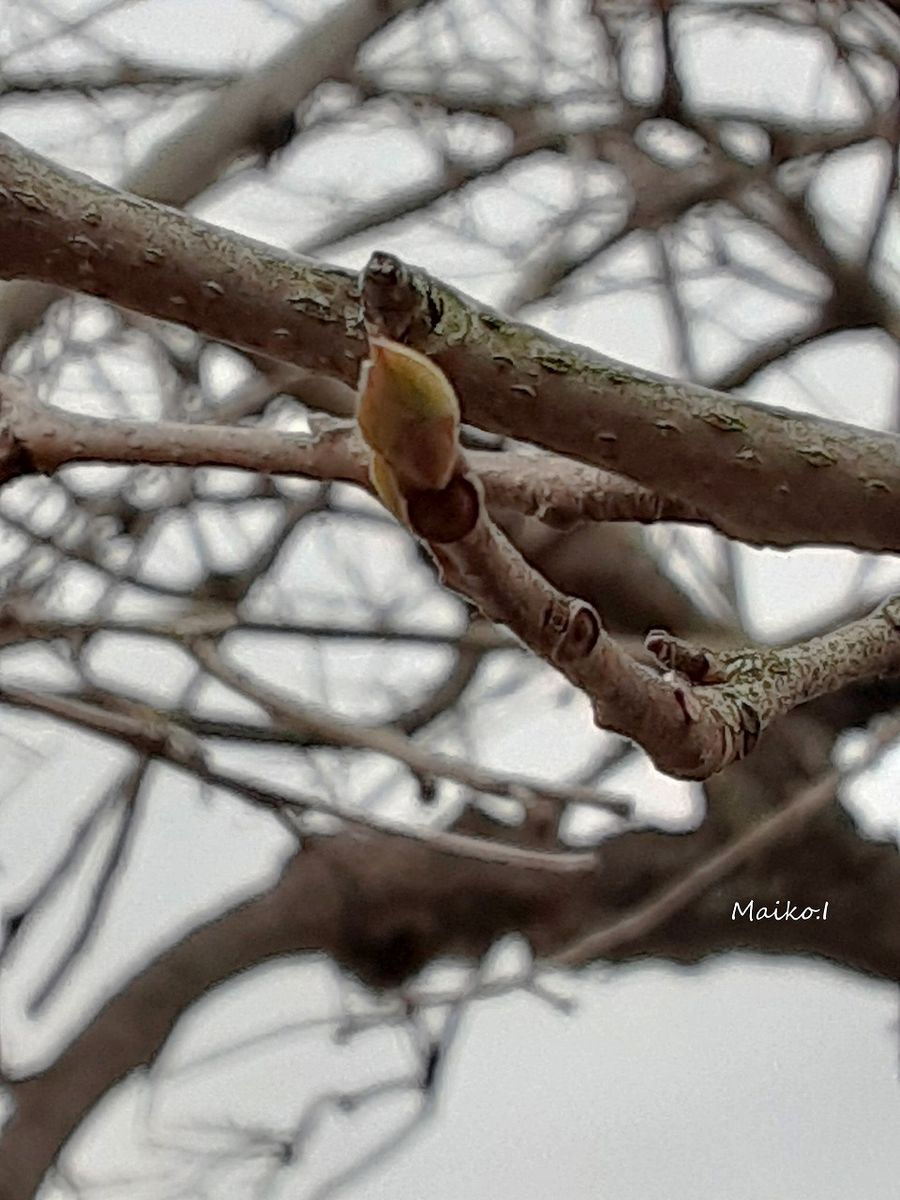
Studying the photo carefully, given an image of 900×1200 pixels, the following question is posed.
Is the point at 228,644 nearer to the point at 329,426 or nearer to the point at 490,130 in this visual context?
the point at 490,130

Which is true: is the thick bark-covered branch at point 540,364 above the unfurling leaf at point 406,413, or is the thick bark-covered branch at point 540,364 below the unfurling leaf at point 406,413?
below

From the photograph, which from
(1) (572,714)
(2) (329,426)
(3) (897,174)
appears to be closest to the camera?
(2) (329,426)

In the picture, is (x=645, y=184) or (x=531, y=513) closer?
(x=531, y=513)

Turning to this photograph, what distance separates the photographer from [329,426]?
348 millimetres

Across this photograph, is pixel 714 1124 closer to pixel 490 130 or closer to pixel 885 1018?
pixel 885 1018

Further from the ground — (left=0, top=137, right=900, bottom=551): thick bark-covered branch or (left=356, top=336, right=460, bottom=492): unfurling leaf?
(left=356, top=336, right=460, bottom=492): unfurling leaf

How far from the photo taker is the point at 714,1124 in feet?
2.76

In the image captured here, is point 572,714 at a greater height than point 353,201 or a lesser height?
lesser

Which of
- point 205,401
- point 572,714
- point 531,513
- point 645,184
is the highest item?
point 531,513

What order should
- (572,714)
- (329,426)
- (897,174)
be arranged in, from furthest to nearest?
Answer: (572,714) → (897,174) → (329,426)

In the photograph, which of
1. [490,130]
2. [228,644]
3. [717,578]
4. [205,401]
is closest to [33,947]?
[228,644]

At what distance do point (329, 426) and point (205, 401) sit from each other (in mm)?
582

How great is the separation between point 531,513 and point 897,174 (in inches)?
20.0

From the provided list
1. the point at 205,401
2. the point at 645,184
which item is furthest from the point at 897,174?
the point at 205,401
